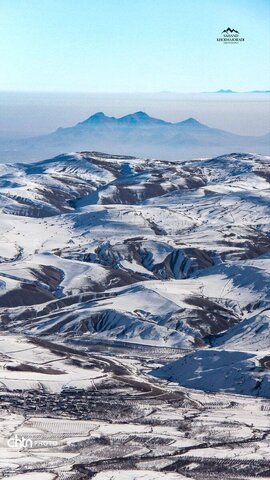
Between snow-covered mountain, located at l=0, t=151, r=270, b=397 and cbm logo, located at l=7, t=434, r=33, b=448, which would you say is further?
snow-covered mountain, located at l=0, t=151, r=270, b=397

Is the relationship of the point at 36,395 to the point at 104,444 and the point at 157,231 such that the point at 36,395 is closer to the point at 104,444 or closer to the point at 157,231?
the point at 104,444

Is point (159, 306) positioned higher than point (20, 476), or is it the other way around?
point (20, 476)

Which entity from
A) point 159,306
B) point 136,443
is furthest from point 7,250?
point 136,443

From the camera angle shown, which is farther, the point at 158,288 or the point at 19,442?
the point at 158,288

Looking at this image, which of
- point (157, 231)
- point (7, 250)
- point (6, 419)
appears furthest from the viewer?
point (157, 231)

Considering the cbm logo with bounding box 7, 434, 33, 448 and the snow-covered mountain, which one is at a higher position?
the cbm logo with bounding box 7, 434, 33, 448

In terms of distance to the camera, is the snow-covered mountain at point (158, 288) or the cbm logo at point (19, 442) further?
the snow-covered mountain at point (158, 288)

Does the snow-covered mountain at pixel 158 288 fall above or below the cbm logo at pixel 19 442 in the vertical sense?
below

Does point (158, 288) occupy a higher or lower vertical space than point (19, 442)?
lower
